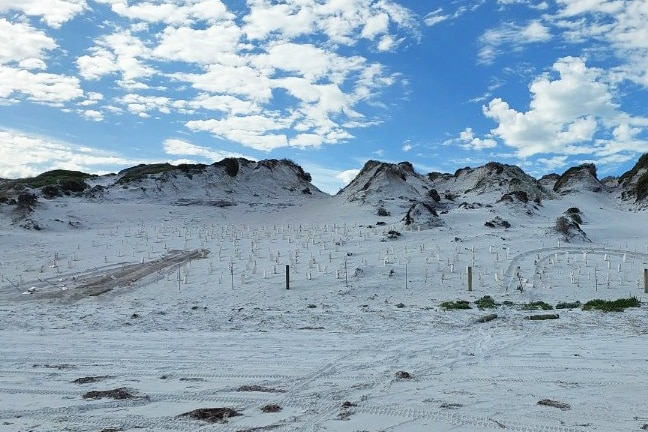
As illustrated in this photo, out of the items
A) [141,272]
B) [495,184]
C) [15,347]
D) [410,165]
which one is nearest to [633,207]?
[495,184]

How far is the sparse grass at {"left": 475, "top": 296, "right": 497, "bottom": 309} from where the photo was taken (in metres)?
15.7

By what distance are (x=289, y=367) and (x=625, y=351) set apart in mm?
5705

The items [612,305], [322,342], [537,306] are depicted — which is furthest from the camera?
A: [537,306]

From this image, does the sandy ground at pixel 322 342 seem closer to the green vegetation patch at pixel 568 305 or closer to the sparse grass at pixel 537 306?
the sparse grass at pixel 537 306

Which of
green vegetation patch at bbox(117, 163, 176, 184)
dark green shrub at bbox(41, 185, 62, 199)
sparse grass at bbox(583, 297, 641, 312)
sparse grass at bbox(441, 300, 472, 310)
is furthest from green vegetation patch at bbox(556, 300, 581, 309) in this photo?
green vegetation patch at bbox(117, 163, 176, 184)

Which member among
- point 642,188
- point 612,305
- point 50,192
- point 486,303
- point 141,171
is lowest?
point 486,303

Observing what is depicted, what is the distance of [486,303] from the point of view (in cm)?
1619

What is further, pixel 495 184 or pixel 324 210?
pixel 495 184

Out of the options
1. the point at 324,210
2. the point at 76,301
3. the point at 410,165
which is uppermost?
the point at 410,165

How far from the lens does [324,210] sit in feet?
165

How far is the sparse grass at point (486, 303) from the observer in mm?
15699

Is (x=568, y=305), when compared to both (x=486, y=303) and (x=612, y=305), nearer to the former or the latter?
(x=612, y=305)

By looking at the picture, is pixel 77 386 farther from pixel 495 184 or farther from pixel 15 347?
pixel 495 184

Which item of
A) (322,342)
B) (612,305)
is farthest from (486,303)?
(322,342)
